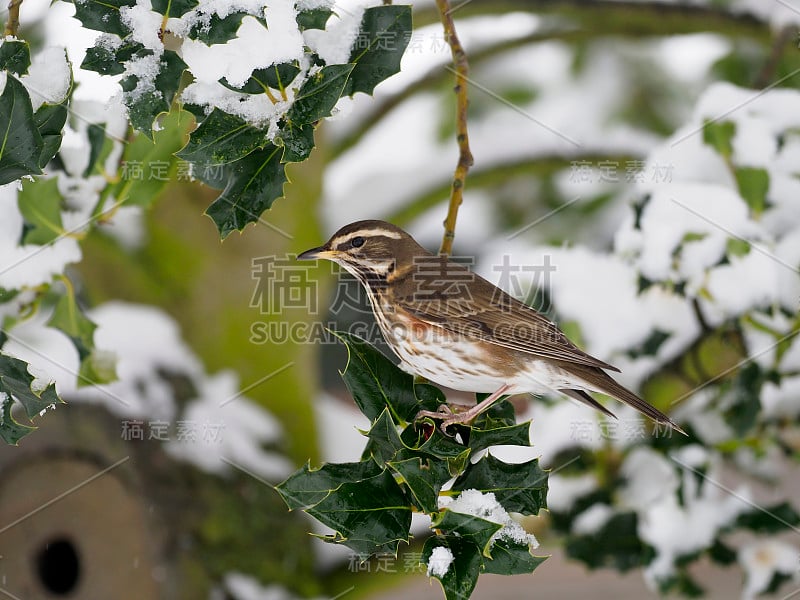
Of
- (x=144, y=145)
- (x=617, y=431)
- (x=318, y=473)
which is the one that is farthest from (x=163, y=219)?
(x=318, y=473)

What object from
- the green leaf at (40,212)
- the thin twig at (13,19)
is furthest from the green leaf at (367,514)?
the green leaf at (40,212)

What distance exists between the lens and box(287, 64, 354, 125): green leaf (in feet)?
3.80

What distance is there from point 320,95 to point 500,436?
61 centimetres

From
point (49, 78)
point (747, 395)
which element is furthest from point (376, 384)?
point (747, 395)

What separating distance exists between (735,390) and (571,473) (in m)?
0.61

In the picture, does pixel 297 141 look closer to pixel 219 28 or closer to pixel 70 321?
pixel 219 28

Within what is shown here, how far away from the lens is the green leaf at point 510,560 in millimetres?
1207

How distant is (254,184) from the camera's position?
129 cm

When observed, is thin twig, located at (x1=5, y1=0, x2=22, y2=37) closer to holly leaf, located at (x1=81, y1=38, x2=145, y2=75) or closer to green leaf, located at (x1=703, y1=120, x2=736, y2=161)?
holly leaf, located at (x1=81, y1=38, x2=145, y2=75)

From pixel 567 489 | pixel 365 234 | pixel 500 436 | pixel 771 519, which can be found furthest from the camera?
pixel 567 489

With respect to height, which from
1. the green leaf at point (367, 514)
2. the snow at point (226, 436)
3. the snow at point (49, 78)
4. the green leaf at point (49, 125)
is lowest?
the snow at point (226, 436)

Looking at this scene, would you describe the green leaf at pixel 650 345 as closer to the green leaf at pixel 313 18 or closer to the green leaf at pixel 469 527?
the green leaf at pixel 469 527

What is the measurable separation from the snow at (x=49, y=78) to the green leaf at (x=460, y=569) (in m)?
0.91

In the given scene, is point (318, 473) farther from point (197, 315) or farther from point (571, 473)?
point (197, 315)
